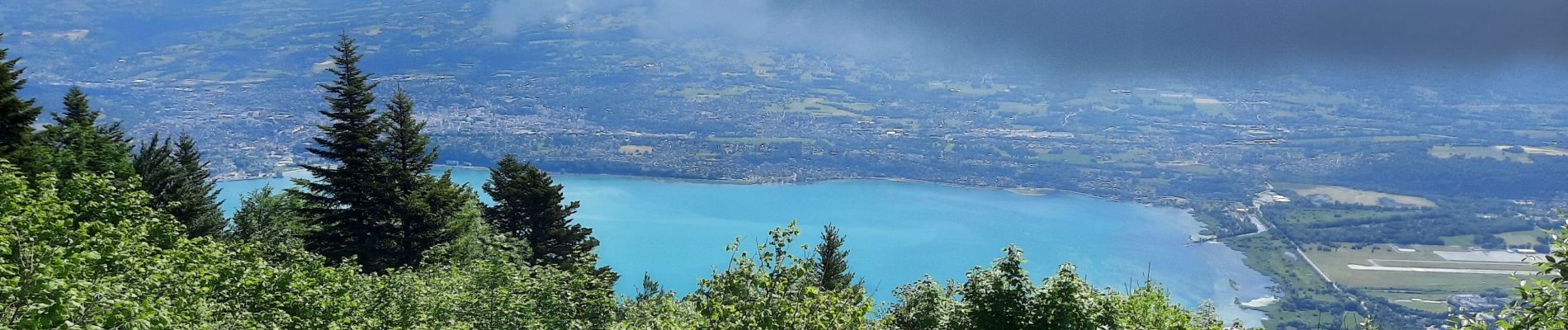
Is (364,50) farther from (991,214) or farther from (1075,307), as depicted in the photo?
(1075,307)

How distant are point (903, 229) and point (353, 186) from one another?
61.6 metres

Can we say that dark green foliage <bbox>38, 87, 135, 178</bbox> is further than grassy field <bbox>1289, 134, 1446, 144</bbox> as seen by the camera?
No

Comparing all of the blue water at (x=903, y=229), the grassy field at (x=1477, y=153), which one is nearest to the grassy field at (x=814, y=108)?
the blue water at (x=903, y=229)

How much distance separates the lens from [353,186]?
21.6 meters

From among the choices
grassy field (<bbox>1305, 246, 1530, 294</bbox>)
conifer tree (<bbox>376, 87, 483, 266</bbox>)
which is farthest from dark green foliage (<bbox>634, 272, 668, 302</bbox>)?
grassy field (<bbox>1305, 246, 1530, 294</bbox>)

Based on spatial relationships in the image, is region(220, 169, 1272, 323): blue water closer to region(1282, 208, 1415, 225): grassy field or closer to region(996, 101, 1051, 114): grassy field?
region(1282, 208, 1415, 225): grassy field

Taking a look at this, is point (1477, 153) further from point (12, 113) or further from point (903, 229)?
point (12, 113)

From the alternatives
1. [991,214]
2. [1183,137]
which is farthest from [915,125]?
[991,214]

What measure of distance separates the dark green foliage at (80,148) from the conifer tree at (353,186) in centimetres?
381

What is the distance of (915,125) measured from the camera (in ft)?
456

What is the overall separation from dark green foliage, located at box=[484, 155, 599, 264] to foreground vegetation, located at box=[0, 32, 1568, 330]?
2.22 meters

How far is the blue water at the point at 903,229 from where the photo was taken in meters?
65.4

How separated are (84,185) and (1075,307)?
1218cm

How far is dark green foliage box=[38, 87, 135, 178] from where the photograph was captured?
62.8ft
